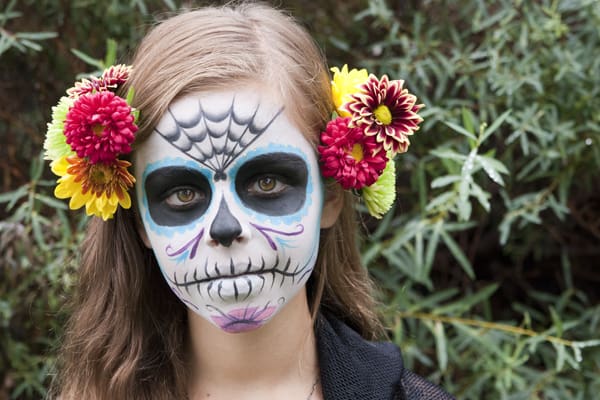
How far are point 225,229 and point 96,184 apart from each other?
0.92ft

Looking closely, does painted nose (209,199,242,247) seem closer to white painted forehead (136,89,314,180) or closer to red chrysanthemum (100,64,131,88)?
white painted forehead (136,89,314,180)

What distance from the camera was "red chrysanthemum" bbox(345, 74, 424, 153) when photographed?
166cm

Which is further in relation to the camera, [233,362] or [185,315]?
[185,315]

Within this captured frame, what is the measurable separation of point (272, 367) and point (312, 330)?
5.2 inches

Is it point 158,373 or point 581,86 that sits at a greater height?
point 581,86

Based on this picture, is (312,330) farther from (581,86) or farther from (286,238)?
(581,86)

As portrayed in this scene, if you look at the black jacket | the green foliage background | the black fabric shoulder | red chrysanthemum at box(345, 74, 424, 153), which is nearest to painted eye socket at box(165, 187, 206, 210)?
red chrysanthemum at box(345, 74, 424, 153)

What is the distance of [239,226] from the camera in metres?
1.54

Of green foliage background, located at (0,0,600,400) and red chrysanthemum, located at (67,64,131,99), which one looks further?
green foliage background, located at (0,0,600,400)

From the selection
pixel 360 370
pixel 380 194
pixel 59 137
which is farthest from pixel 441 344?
pixel 59 137

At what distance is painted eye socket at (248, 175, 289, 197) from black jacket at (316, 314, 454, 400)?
39 centimetres

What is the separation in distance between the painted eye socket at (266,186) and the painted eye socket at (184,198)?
3.5 inches

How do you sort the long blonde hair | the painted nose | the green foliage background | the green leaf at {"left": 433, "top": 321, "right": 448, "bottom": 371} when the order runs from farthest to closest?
1. the green foliage background
2. the green leaf at {"left": 433, "top": 321, "right": 448, "bottom": 371}
3. the long blonde hair
4. the painted nose

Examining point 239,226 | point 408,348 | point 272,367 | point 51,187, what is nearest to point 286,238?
point 239,226
